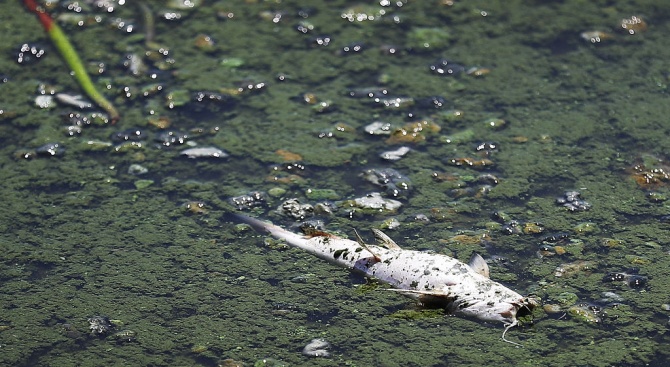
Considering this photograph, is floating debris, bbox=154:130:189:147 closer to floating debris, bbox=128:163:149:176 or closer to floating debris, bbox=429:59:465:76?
floating debris, bbox=128:163:149:176

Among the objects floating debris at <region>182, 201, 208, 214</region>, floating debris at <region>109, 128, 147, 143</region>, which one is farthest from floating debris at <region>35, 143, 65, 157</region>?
floating debris at <region>182, 201, 208, 214</region>

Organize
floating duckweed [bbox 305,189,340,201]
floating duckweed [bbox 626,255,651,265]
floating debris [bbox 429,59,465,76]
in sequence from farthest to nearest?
floating debris [bbox 429,59,465,76], floating duckweed [bbox 305,189,340,201], floating duckweed [bbox 626,255,651,265]

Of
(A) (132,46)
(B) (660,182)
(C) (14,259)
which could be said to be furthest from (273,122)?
(B) (660,182)

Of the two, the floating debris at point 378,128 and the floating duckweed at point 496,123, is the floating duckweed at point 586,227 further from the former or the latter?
the floating debris at point 378,128

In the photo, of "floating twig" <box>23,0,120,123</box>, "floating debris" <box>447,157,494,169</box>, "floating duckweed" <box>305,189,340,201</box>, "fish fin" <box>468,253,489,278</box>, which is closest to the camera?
"fish fin" <box>468,253,489,278</box>

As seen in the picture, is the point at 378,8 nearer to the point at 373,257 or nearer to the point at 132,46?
the point at 132,46
